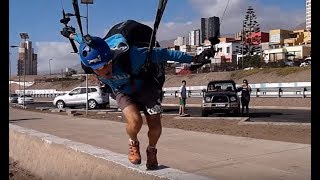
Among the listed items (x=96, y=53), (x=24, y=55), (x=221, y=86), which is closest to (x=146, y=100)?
(x=96, y=53)

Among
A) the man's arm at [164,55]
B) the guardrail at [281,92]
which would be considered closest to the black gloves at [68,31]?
the man's arm at [164,55]

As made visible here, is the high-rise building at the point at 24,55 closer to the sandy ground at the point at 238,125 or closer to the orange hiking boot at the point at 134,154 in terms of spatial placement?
the sandy ground at the point at 238,125

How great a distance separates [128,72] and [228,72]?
4685cm

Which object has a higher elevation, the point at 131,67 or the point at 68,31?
the point at 68,31

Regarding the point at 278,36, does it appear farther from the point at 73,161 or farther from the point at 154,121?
the point at 154,121

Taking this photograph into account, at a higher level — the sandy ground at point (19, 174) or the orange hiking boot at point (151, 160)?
the orange hiking boot at point (151, 160)

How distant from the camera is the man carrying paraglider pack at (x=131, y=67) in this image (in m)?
4.41

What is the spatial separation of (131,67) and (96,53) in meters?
0.43

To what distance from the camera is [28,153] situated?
8.56 m

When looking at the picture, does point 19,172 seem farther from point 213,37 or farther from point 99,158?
point 213,37

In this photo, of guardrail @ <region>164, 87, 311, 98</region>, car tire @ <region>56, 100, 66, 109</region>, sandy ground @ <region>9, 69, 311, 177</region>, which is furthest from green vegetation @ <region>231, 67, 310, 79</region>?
car tire @ <region>56, 100, 66, 109</region>

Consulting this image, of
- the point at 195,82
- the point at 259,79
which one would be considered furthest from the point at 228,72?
the point at 259,79

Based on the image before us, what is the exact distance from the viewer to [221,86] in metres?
19.3

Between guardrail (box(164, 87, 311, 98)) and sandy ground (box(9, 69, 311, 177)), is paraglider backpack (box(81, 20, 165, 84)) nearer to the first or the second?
sandy ground (box(9, 69, 311, 177))
